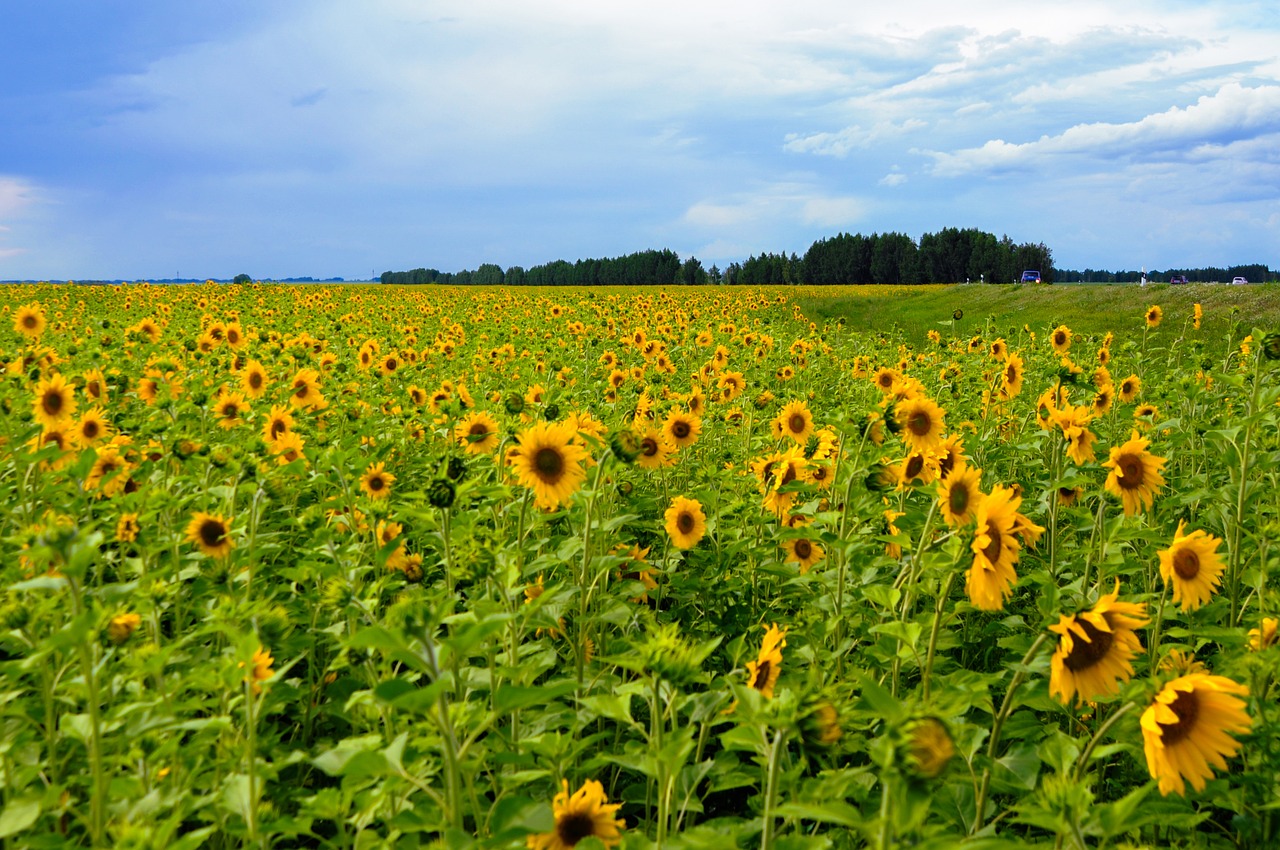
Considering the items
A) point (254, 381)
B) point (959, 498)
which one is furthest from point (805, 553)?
point (254, 381)

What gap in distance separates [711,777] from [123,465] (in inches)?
131

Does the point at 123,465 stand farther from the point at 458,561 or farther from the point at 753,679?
the point at 753,679

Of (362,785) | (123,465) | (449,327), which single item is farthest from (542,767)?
(449,327)

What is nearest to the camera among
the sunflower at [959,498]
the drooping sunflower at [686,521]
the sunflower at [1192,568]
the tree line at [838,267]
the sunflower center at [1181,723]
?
the sunflower center at [1181,723]

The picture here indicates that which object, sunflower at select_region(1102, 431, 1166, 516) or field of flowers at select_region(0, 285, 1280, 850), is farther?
sunflower at select_region(1102, 431, 1166, 516)

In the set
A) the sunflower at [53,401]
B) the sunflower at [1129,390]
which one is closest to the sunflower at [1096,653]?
the sunflower at [1129,390]

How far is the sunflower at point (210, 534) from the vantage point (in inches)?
123

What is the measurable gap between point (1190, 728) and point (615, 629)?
2.28 metres

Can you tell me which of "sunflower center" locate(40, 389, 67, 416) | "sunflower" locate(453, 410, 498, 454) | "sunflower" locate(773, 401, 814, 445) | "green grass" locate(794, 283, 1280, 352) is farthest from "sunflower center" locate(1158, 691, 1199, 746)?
"green grass" locate(794, 283, 1280, 352)

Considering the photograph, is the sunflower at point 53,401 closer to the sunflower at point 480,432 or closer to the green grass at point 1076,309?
the sunflower at point 480,432

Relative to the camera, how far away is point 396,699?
1.25 meters

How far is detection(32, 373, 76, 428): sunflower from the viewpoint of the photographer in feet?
15.5

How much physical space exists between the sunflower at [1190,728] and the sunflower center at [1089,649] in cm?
18

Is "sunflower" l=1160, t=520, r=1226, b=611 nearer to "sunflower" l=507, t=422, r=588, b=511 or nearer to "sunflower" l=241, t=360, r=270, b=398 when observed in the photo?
"sunflower" l=507, t=422, r=588, b=511
